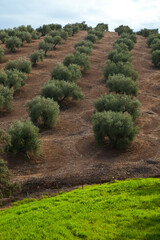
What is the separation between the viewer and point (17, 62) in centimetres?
4216

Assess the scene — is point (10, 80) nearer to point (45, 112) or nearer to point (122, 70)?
point (45, 112)

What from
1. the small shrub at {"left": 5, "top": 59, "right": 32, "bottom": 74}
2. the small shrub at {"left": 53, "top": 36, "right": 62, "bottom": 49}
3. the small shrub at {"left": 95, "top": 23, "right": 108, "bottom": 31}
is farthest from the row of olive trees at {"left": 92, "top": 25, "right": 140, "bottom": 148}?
the small shrub at {"left": 95, "top": 23, "right": 108, "bottom": 31}

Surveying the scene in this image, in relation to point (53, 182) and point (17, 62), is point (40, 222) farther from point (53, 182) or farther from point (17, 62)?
point (17, 62)

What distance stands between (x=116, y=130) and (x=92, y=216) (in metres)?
10.4

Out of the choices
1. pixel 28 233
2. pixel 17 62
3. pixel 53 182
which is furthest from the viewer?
pixel 17 62

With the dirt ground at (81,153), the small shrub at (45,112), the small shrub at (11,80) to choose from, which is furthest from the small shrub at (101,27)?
the small shrub at (45,112)

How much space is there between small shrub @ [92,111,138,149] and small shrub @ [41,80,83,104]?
37.7 feet

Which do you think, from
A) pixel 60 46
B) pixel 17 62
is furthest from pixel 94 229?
pixel 60 46

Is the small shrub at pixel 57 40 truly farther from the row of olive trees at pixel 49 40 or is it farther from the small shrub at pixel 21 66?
the small shrub at pixel 21 66

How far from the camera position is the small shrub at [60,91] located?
32.1m

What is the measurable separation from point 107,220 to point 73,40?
65.4 meters

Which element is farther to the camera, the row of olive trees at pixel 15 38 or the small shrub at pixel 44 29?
the small shrub at pixel 44 29

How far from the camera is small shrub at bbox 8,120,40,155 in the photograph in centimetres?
1980

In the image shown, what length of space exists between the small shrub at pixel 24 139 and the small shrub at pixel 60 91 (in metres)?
11.9
